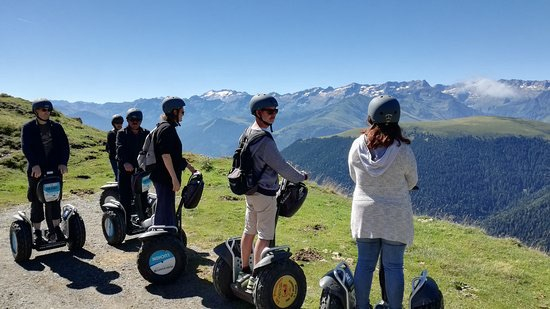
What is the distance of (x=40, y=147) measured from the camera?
9.69 m

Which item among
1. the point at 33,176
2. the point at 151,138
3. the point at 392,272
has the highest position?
the point at 151,138

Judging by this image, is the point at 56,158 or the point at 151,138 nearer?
the point at 151,138

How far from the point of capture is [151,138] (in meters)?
8.06

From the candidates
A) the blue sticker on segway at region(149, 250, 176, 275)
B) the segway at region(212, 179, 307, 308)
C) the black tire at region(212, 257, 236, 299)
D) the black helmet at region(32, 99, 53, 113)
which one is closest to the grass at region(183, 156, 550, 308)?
the segway at region(212, 179, 307, 308)

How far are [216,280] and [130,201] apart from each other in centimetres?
560

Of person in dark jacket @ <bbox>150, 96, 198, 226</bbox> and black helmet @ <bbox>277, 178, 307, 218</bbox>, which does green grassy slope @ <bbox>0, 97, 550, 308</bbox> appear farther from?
black helmet @ <bbox>277, 178, 307, 218</bbox>

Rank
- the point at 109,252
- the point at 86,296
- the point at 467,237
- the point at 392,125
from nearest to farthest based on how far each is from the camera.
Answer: the point at 392,125 < the point at 86,296 < the point at 109,252 < the point at 467,237

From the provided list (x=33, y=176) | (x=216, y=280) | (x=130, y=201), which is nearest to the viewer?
(x=216, y=280)

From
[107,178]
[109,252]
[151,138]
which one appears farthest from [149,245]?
[107,178]

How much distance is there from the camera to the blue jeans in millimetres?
5250

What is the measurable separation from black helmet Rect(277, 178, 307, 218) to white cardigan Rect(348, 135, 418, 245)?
1456 mm

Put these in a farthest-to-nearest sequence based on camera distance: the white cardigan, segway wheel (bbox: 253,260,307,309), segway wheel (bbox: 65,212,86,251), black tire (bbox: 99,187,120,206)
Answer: black tire (bbox: 99,187,120,206), segway wheel (bbox: 65,212,86,251), segway wheel (bbox: 253,260,307,309), the white cardigan

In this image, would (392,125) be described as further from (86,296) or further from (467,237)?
(467,237)

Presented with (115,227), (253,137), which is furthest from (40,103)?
(253,137)
